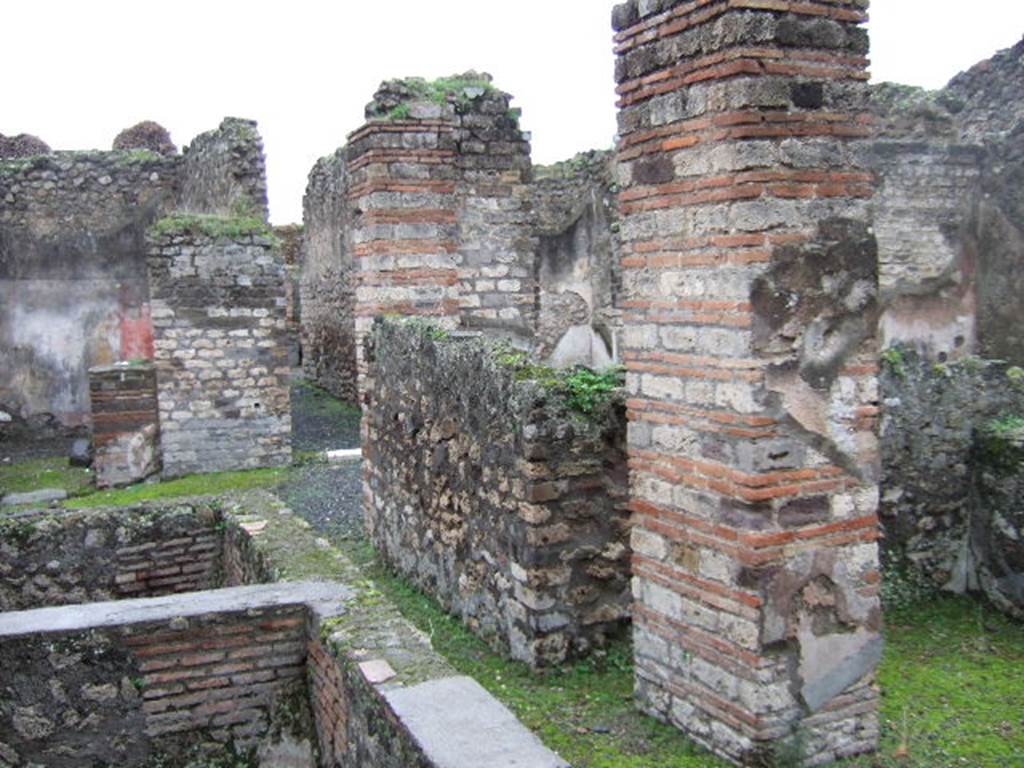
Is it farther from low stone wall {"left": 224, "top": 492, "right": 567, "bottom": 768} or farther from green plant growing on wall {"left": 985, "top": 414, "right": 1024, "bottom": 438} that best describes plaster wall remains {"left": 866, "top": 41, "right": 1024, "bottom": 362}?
low stone wall {"left": 224, "top": 492, "right": 567, "bottom": 768}

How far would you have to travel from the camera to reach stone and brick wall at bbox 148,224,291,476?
12453 mm

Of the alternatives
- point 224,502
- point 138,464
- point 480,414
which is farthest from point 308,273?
point 480,414

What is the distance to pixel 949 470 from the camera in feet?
22.3

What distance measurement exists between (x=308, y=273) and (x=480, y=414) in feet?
50.6

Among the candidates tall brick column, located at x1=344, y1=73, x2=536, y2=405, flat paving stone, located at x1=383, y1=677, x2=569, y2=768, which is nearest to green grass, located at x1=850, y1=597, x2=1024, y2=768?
flat paving stone, located at x1=383, y1=677, x2=569, y2=768

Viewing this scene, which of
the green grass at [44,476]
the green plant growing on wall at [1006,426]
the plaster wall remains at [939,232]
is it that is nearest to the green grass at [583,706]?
the green plant growing on wall at [1006,426]

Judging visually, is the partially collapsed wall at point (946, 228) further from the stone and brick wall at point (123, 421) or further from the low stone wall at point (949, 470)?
the stone and brick wall at point (123, 421)

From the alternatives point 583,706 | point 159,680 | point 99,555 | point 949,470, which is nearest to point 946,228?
point 949,470

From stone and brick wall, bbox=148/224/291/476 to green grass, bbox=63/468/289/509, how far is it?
0.28 metres

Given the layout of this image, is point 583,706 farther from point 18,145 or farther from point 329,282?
point 18,145

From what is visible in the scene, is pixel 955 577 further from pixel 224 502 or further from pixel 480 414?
pixel 224 502

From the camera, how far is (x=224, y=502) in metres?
7.35

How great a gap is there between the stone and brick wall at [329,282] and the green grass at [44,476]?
191 inches

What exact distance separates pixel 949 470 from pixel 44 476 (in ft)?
36.1
